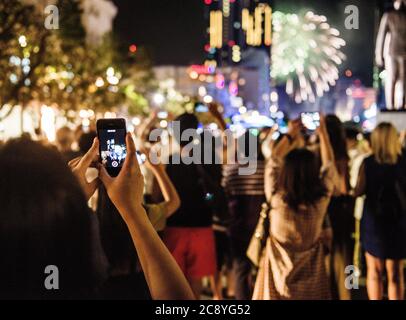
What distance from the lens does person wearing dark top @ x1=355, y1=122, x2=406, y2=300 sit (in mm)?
6613

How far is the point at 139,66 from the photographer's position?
4997cm

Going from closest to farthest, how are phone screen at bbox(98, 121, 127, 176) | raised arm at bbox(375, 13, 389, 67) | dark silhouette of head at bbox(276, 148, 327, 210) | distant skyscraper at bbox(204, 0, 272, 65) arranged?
phone screen at bbox(98, 121, 127, 176)
dark silhouette of head at bbox(276, 148, 327, 210)
raised arm at bbox(375, 13, 389, 67)
distant skyscraper at bbox(204, 0, 272, 65)

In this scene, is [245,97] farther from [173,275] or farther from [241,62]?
[173,275]

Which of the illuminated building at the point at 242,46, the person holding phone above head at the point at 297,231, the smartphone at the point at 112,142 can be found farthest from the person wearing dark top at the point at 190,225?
the illuminated building at the point at 242,46

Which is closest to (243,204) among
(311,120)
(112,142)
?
(311,120)

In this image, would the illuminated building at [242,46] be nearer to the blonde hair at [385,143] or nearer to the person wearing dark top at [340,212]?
the person wearing dark top at [340,212]

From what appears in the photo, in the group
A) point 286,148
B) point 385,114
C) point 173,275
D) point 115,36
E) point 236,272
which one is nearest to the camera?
point 173,275

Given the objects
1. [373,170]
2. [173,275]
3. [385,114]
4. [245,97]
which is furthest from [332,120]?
[245,97]

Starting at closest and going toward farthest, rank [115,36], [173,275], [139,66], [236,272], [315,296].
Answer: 1. [173,275]
2. [315,296]
3. [236,272]
4. [115,36]
5. [139,66]

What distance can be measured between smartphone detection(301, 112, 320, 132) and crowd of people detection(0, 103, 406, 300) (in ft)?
0.25

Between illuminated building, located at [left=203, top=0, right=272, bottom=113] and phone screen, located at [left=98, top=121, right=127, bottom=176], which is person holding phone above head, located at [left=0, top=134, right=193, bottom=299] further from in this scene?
illuminated building, located at [left=203, top=0, right=272, bottom=113]

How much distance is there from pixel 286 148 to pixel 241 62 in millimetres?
144478

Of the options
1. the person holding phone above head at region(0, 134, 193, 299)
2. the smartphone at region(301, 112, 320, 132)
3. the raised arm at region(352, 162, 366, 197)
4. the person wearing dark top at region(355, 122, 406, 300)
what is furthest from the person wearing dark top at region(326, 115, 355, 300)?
the person holding phone above head at region(0, 134, 193, 299)

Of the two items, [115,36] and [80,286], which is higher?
[115,36]
